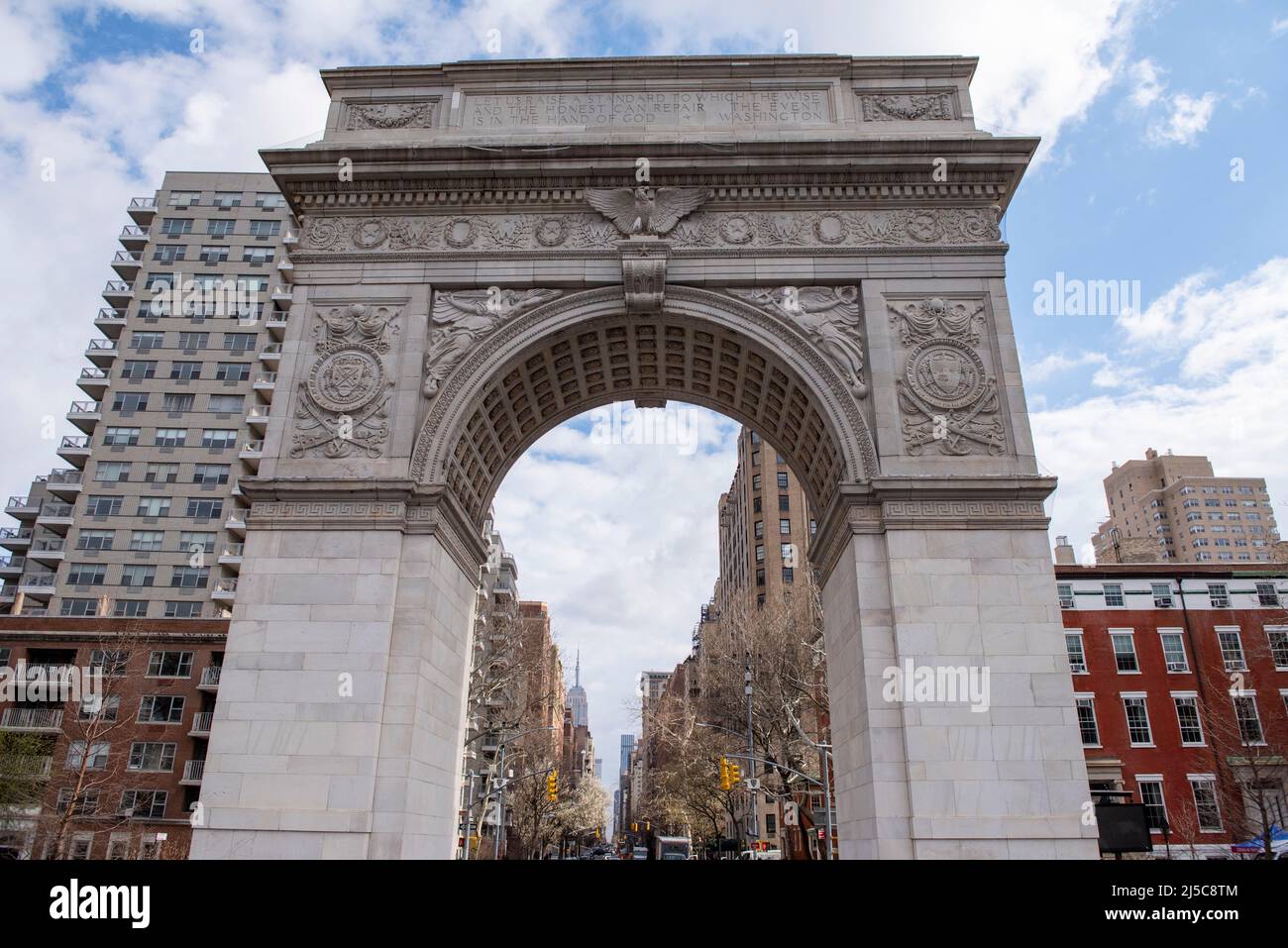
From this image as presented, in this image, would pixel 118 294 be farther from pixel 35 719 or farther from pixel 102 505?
pixel 35 719

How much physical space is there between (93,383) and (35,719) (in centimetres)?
2846

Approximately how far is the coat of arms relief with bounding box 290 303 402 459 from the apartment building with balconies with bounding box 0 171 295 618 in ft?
147

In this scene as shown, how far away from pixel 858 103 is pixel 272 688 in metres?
19.9

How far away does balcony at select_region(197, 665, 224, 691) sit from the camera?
172ft

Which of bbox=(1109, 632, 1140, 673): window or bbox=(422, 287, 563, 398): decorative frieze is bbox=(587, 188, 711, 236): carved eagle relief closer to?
bbox=(422, 287, 563, 398): decorative frieze

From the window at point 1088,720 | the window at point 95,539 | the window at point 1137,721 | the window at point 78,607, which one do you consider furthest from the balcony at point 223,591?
the window at point 1137,721

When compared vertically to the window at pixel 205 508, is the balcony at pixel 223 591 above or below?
below

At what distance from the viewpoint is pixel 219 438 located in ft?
223

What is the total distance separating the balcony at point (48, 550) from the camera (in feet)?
211

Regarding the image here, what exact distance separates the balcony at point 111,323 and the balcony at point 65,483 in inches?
464

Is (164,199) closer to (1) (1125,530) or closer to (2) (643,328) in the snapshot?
(2) (643,328)

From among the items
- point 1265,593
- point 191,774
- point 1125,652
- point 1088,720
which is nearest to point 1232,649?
point 1265,593

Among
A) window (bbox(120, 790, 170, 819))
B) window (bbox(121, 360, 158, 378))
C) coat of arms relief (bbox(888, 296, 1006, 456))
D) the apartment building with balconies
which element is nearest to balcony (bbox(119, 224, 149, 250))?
the apartment building with balconies

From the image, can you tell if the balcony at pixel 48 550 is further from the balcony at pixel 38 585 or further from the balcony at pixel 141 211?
the balcony at pixel 141 211
